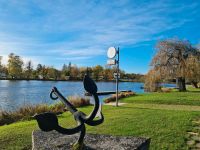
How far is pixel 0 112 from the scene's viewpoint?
35.7 feet

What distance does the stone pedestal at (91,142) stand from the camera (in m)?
3.96

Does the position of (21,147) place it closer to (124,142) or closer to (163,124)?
(124,142)

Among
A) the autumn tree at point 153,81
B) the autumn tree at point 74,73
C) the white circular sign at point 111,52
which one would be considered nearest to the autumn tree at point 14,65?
the autumn tree at point 74,73

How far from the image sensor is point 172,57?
28.3 m

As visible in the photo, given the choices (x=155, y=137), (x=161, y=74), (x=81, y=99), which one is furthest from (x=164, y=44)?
(x=155, y=137)

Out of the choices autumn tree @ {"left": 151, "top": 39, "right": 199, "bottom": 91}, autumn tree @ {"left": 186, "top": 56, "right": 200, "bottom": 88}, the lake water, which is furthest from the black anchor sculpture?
autumn tree @ {"left": 151, "top": 39, "right": 199, "bottom": 91}

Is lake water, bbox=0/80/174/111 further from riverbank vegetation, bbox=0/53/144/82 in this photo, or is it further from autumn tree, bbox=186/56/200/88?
riverbank vegetation, bbox=0/53/144/82

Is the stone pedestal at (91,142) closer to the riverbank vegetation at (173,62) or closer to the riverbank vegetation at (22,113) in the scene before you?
the riverbank vegetation at (22,113)

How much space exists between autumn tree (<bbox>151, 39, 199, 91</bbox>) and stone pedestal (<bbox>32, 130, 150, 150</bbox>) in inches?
955

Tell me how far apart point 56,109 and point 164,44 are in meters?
18.6

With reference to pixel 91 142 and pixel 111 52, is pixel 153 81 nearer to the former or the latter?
pixel 111 52

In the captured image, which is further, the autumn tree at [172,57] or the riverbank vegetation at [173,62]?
the autumn tree at [172,57]

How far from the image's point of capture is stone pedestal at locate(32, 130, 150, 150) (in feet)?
13.0

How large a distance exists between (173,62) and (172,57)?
56 centimetres
